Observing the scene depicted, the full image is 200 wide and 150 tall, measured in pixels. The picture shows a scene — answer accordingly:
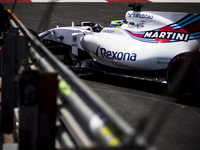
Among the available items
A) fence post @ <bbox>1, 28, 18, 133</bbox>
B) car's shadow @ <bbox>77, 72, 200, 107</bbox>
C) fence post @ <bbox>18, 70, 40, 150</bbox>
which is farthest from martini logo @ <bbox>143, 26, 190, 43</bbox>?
fence post @ <bbox>18, 70, 40, 150</bbox>

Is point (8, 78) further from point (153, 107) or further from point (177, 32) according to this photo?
point (177, 32)

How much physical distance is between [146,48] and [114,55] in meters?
0.73

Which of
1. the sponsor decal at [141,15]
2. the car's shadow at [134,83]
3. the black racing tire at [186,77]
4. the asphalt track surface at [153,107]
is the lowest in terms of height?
the car's shadow at [134,83]

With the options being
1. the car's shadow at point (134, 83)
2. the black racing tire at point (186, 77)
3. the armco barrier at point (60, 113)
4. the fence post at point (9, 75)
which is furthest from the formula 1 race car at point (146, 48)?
the armco barrier at point (60, 113)

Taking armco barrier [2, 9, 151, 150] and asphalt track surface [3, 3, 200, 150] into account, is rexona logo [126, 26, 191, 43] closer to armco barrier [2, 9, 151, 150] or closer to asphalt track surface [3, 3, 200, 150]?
asphalt track surface [3, 3, 200, 150]

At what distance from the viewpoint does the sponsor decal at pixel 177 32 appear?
7.24m

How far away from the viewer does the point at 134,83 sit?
8.15 meters

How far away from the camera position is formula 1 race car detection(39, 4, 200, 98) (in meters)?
A: 6.95

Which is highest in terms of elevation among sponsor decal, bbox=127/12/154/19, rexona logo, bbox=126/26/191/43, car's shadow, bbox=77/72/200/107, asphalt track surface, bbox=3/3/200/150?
sponsor decal, bbox=127/12/154/19

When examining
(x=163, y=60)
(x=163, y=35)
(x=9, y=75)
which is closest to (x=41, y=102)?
(x=9, y=75)

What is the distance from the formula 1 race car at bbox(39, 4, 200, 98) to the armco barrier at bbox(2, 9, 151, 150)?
4211mm

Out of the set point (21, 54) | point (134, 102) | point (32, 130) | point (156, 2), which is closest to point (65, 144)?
point (32, 130)

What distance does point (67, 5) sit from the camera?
67.0ft

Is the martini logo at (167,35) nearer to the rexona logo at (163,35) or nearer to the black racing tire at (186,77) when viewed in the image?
the rexona logo at (163,35)
